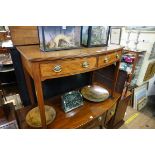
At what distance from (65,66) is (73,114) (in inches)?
19.1

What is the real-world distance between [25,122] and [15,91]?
0.81m

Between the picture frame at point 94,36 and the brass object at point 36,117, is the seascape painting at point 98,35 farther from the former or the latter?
the brass object at point 36,117

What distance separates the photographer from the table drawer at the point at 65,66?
590mm

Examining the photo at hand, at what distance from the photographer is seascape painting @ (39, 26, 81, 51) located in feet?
2.17

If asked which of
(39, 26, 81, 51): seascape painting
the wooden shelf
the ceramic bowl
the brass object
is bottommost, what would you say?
the wooden shelf

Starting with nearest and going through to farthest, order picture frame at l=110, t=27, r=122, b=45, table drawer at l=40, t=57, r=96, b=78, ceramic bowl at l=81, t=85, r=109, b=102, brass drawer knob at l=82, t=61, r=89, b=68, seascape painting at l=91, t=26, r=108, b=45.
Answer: table drawer at l=40, t=57, r=96, b=78 → brass drawer knob at l=82, t=61, r=89, b=68 → seascape painting at l=91, t=26, r=108, b=45 → ceramic bowl at l=81, t=85, r=109, b=102 → picture frame at l=110, t=27, r=122, b=45

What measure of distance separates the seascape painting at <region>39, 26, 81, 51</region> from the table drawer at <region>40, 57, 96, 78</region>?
0.45ft

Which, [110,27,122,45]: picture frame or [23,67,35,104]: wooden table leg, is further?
[110,27,122,45]: picture frame

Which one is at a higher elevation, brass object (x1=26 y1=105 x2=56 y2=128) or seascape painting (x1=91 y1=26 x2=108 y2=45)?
seascape painting (x1=91 y1=26 x2=108 y2=45)

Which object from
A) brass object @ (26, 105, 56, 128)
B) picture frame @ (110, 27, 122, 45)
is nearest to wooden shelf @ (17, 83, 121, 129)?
brass object @ (26, 105, 56, 128)

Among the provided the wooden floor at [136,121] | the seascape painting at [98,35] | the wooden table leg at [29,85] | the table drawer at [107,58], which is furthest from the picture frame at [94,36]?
the wooden floor at [136,121]

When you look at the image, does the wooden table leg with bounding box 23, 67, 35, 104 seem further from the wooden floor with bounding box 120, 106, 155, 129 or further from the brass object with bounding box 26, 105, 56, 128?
the wooden floor with bounding box 120, 106, 155, 129

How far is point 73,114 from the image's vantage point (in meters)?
0.96
